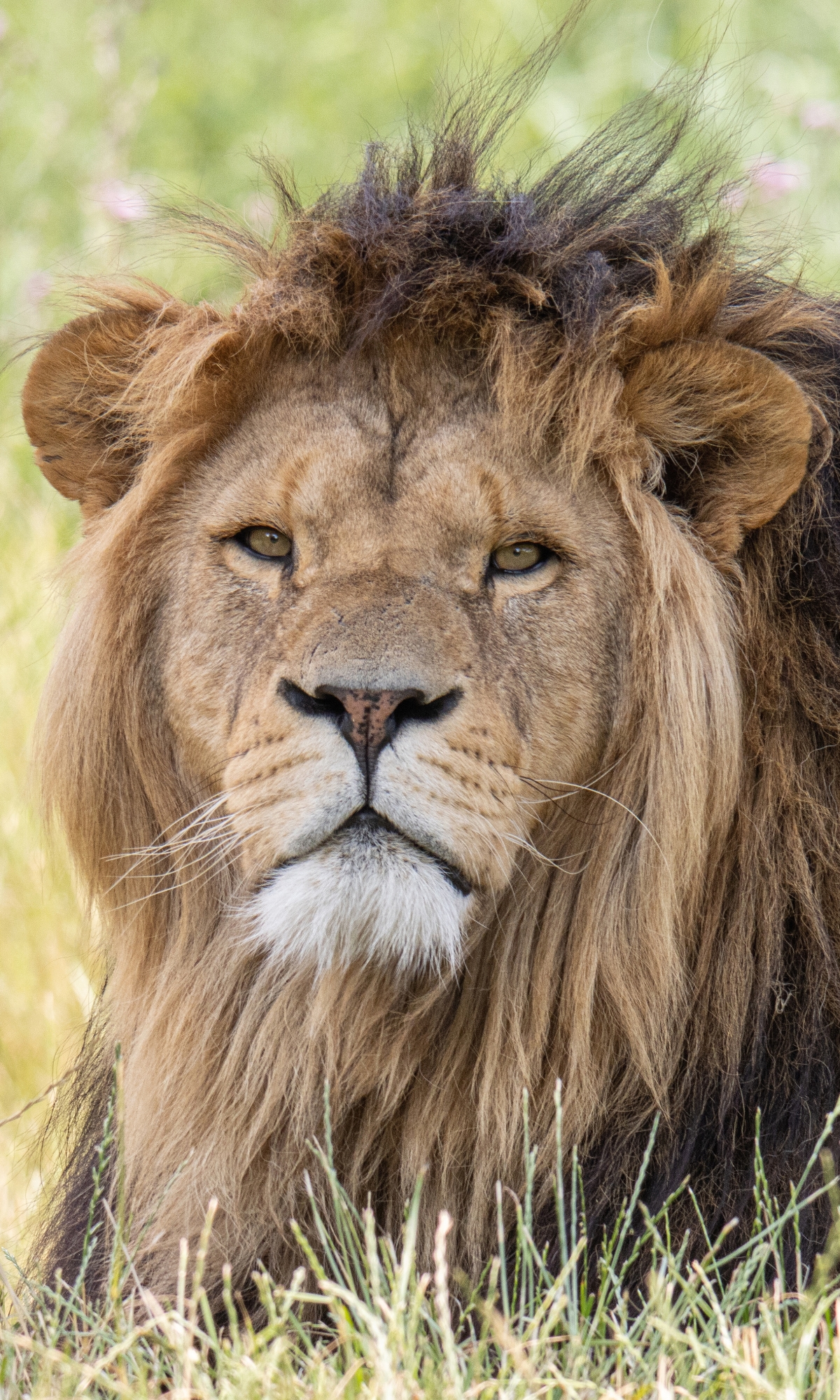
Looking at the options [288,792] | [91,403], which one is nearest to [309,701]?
[288,792]

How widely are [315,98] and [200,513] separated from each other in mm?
7603

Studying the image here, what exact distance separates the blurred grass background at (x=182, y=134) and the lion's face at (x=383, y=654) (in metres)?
0.50

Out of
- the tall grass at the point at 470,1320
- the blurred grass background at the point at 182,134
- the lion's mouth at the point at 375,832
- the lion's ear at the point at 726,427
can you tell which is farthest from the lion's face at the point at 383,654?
the blurred grass background at the point at 182,134

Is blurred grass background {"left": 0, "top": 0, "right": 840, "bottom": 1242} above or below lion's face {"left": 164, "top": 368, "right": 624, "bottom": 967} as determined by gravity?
above

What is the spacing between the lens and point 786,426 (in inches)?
91.7

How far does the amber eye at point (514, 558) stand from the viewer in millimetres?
2344

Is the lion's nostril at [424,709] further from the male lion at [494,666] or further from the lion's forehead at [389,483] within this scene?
the lion's forehead at [389,483]

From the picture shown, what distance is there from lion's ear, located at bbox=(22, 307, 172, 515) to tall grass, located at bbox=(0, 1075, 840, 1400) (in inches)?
39.8

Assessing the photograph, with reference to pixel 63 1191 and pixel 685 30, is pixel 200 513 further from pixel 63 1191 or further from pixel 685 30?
pixel 685 30

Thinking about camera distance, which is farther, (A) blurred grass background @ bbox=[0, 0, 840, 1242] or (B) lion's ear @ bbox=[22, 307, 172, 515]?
(A) blurred grass background @ bbox=[0, 0, 840, 1242]

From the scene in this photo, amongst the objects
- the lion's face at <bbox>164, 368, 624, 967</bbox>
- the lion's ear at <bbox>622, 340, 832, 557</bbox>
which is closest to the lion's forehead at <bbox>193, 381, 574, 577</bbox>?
the lion's face at <bbox>164, 368, 624, 967</bbox>

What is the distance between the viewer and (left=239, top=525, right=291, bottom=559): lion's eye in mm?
Answer: 2398

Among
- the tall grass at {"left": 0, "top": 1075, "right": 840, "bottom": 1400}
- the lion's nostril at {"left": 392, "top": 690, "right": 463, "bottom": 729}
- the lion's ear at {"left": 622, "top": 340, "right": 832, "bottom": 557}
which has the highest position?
the lion's ear at {"left": 622, "top": 340, "right": 832, "bottom": 557}

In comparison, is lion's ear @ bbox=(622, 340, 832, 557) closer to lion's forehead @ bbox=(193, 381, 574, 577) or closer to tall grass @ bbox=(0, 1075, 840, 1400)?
lion's forehead @ bbox=(193, 381, 574, 577)
